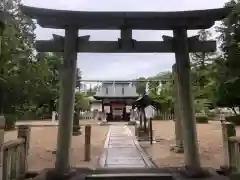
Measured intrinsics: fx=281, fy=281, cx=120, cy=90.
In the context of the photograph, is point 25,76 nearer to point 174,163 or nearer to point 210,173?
point 174,163

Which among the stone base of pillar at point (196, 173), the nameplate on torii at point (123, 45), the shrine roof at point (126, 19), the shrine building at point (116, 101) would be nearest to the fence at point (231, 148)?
the stone base of pillar at point (196, 173)

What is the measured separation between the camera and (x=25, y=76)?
23.5 m

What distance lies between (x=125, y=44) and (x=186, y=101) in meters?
2.06

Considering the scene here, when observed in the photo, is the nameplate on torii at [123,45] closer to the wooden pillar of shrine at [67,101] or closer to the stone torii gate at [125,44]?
the stone torii gate at [125,44]

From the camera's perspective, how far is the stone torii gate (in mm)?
6613

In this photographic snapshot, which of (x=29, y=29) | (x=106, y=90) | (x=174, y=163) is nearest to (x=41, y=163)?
(x=174, y=163)

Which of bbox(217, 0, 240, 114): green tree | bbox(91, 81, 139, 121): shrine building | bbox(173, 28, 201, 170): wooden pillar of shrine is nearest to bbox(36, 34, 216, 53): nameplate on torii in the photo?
bbox(173, 28, 201, 170): wooden pillar of shrine

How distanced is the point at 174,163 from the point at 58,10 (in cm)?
607

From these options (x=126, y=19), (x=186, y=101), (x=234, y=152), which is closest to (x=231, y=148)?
(x=234, y=152)

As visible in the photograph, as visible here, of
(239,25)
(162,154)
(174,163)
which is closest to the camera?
(174,163)

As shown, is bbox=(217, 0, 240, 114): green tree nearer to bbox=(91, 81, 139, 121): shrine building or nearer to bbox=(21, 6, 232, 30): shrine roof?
bbox=(21, 6, 232, 30): shrine roof

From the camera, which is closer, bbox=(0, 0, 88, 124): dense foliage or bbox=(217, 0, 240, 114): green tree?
bbox=(0, 0, 88, 124): dense foliage

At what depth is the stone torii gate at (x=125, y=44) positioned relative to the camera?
6.61 m

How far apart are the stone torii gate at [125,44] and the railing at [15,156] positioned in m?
0.90
